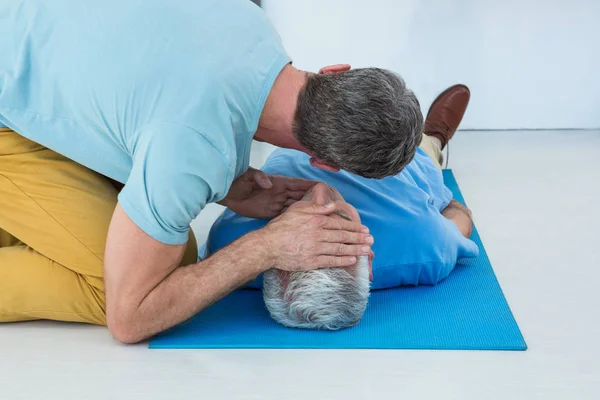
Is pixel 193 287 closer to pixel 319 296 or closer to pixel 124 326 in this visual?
pixel 124 326

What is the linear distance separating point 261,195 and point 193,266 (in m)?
0.49

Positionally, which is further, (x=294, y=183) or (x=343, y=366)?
(x=294, y=183)

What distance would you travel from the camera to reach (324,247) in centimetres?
213

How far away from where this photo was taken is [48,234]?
7.27ft

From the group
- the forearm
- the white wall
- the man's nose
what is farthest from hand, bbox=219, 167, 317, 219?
the white wall

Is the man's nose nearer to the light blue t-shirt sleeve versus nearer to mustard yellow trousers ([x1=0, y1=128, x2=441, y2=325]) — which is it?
the light blue t-shirt sleeve

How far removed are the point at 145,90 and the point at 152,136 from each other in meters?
0.13

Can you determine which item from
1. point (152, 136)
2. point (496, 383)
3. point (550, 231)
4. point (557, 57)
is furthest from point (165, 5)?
point (557, 57)

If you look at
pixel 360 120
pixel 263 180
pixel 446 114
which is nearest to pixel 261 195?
pixel 263 180

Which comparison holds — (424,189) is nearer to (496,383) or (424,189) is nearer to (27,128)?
(496,383)

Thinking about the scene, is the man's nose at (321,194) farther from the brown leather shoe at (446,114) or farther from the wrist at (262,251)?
the brown leather shoe at (446,114)

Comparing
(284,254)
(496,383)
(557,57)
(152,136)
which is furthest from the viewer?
(557,57)

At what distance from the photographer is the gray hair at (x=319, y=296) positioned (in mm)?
2123

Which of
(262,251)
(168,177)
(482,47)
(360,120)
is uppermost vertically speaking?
(360,120)
